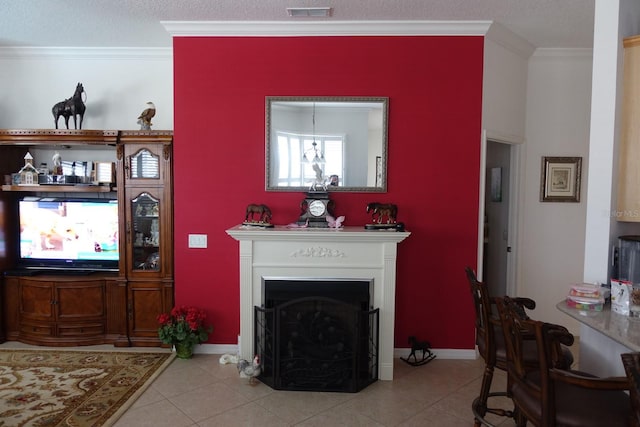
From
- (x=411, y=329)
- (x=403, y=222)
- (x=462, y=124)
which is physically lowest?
(x=411, y=329)

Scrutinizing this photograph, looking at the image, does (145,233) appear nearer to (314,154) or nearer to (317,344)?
(314,154)

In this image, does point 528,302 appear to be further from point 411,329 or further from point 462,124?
point 462,124

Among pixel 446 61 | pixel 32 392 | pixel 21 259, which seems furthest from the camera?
pixel 21 259

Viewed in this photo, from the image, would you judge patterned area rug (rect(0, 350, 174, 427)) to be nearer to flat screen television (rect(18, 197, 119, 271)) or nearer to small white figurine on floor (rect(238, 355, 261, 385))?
small white figurine on floor (rect(238, 355, 261, 385))

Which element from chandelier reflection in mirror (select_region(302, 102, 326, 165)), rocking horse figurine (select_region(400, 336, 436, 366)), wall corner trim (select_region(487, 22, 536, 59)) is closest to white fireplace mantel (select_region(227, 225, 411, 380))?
rocking horse figurine (select_region(400, 336, 436, 366))

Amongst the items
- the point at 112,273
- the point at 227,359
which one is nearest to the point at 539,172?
the point at 227,359

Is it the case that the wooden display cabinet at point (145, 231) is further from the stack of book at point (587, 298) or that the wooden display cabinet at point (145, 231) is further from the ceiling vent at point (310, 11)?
the stack of book at point (587, 298)

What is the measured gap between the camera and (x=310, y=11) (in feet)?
10.9

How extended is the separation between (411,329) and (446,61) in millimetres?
2411

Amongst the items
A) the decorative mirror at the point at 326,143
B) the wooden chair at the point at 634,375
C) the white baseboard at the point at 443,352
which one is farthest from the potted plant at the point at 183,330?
the wooden chair at the point at 634,375

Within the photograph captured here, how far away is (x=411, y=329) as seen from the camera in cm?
372

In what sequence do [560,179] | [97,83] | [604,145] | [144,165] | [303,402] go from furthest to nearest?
[97,83] < [560,179] < [144,165] < [303,402] < [604,145]

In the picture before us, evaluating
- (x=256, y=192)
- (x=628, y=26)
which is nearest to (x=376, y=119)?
(x=256, y=192)

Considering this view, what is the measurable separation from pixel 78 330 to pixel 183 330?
1.20 metres
